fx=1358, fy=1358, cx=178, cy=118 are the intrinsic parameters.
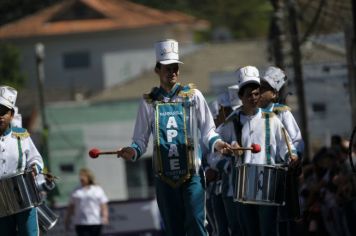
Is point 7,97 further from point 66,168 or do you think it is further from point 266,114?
point 66,168

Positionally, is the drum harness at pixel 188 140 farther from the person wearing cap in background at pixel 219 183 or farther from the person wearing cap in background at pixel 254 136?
the person wearing cap in background at pixel 219 183

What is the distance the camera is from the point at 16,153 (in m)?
13.8

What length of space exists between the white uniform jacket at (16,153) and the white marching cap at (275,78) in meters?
2.56

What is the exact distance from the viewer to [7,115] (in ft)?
45.3

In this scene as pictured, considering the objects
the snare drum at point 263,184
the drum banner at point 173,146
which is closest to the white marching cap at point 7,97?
the drum banner at point 173,146

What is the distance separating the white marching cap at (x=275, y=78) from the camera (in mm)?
14391

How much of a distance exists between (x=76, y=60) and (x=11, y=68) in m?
6.74

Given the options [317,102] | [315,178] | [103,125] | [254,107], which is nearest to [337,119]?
[317,102]

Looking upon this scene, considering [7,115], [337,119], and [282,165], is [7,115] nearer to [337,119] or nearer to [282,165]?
[282,165]

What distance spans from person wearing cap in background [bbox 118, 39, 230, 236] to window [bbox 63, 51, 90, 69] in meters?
80.3

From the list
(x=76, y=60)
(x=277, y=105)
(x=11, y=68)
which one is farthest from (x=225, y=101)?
(x=76, y=60)

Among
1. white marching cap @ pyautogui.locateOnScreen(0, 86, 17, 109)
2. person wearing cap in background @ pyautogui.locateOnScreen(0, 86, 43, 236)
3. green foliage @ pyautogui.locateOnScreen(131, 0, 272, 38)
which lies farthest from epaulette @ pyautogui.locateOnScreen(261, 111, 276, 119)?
green foliage @ pyautogui.locateOnScreen(131, 0, 272, 38)

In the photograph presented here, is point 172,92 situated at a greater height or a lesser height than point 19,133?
greater

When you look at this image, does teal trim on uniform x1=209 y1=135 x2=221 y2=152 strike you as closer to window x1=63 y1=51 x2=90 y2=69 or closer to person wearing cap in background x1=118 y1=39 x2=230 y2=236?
person wearing cap in background x1=118 y1=39 x2=230 y2=236
